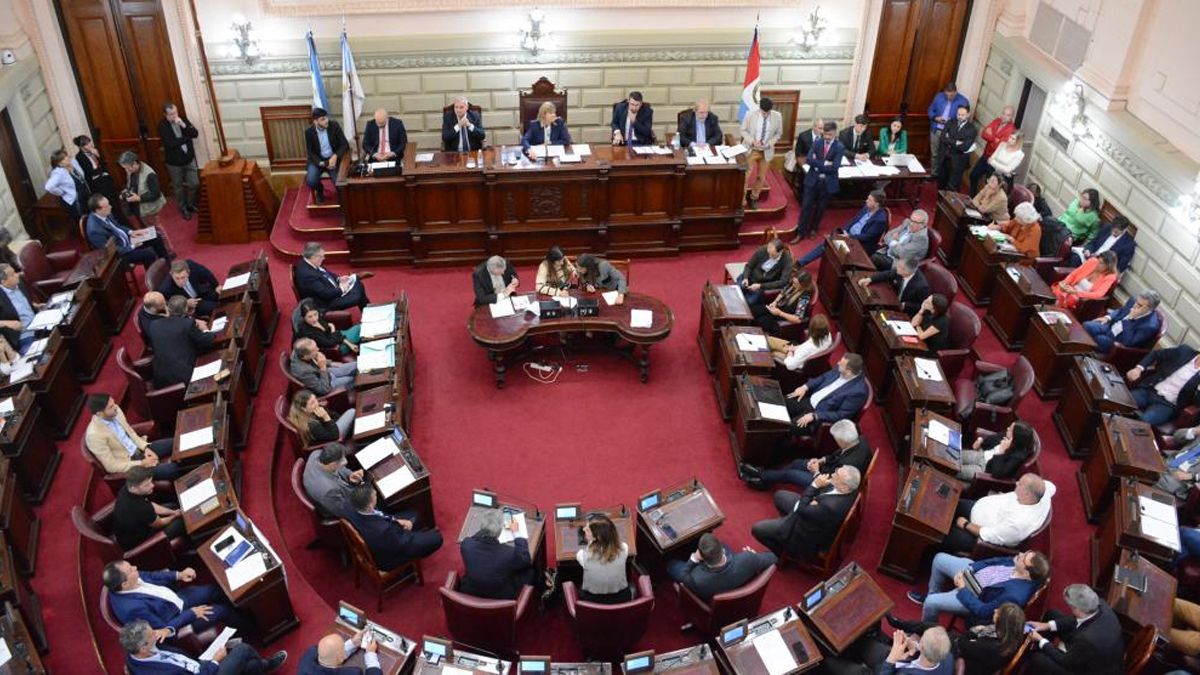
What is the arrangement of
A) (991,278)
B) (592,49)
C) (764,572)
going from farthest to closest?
(592,49) < (991,278) < (764,572)

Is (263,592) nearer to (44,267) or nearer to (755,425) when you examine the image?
(755,425)

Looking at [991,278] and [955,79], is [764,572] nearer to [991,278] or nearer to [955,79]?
[991,278]

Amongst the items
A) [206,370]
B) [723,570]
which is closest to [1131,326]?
[723,570]

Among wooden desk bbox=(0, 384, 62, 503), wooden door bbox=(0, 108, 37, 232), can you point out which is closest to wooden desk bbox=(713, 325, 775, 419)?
wooden desk bbox=(0, 384, 62, 503)

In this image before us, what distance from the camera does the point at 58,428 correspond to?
320 inches

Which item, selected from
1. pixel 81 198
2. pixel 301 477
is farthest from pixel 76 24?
pixel 301 477

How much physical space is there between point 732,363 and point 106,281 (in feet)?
21.3

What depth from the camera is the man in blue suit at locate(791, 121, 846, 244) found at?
1127cm

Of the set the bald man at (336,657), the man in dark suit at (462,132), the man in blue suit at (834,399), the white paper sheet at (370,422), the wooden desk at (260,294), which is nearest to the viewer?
the bald man at (336,657)

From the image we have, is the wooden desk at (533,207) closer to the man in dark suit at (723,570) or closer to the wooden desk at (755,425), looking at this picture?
the wooden desk at (755,425)

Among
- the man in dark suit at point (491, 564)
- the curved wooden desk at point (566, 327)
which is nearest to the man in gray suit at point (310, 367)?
the curved wooden desk at point (566, 327)

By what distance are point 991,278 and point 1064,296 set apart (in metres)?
0.77

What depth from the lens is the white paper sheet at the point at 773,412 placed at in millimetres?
7765

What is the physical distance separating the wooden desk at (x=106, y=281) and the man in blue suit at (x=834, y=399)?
7042mm
